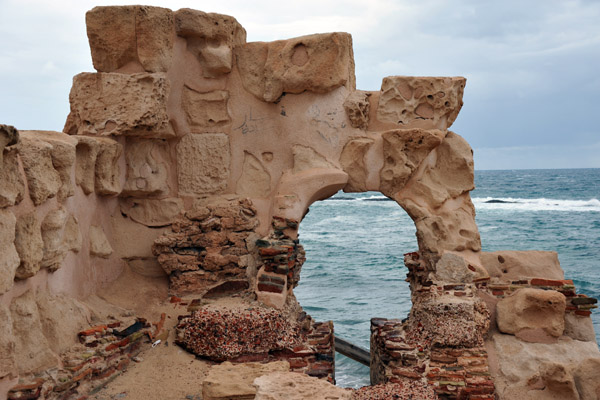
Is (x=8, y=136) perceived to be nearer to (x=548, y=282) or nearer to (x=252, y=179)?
(x=252, y=179)

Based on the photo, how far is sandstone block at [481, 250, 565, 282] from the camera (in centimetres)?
578

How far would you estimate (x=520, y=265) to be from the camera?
229 inches

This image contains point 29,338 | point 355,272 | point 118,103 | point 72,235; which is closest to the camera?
point 29,338

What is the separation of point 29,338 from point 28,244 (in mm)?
584

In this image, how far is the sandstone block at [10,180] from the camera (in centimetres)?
360

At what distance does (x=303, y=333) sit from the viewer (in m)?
5.66

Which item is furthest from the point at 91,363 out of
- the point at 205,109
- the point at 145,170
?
the point at 205,109

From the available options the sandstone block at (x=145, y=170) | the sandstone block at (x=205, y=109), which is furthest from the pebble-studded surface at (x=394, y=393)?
the sandstone block at (x=205, y=109)

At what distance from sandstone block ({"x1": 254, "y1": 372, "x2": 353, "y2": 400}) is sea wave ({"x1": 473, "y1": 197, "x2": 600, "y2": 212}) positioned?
1225 inches

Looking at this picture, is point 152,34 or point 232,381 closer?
point 232,381

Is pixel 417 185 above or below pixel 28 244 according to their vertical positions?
above

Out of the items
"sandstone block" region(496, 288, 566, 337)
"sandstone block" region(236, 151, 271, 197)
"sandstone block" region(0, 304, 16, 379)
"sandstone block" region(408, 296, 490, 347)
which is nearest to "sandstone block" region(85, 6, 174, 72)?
"sandstone block" region(236, 151, 271, 197)

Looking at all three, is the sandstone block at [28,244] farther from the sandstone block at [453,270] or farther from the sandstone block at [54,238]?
the sandstone block at [453,270]

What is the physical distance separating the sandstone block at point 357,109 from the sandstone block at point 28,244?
111 inches
